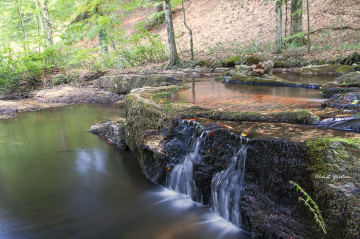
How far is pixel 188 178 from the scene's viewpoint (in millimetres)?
4355

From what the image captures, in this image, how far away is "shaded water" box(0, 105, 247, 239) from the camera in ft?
12.3

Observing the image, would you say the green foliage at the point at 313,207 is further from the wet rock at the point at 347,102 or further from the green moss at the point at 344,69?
the green moss at the point at 344,69

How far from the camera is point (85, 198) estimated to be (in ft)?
15.3

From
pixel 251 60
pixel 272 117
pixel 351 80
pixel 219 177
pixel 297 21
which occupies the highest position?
pixel 297 21

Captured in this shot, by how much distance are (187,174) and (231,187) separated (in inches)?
37.5

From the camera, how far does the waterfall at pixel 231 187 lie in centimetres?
355

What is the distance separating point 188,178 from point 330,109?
2.77 metres

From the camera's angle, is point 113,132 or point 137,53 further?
point 137,53

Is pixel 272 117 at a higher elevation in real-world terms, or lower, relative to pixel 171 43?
lower

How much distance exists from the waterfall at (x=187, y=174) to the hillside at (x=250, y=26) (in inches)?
443

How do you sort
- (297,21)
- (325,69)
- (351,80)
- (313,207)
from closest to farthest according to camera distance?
(313,207) → (351,80) → (325,69) → (297,21)

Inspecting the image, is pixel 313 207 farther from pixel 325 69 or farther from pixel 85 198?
pixel 325 69

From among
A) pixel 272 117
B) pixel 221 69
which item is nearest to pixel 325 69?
pixel 221 69

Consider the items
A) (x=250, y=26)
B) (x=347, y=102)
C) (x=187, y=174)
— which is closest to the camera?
(x=187, y=174)
